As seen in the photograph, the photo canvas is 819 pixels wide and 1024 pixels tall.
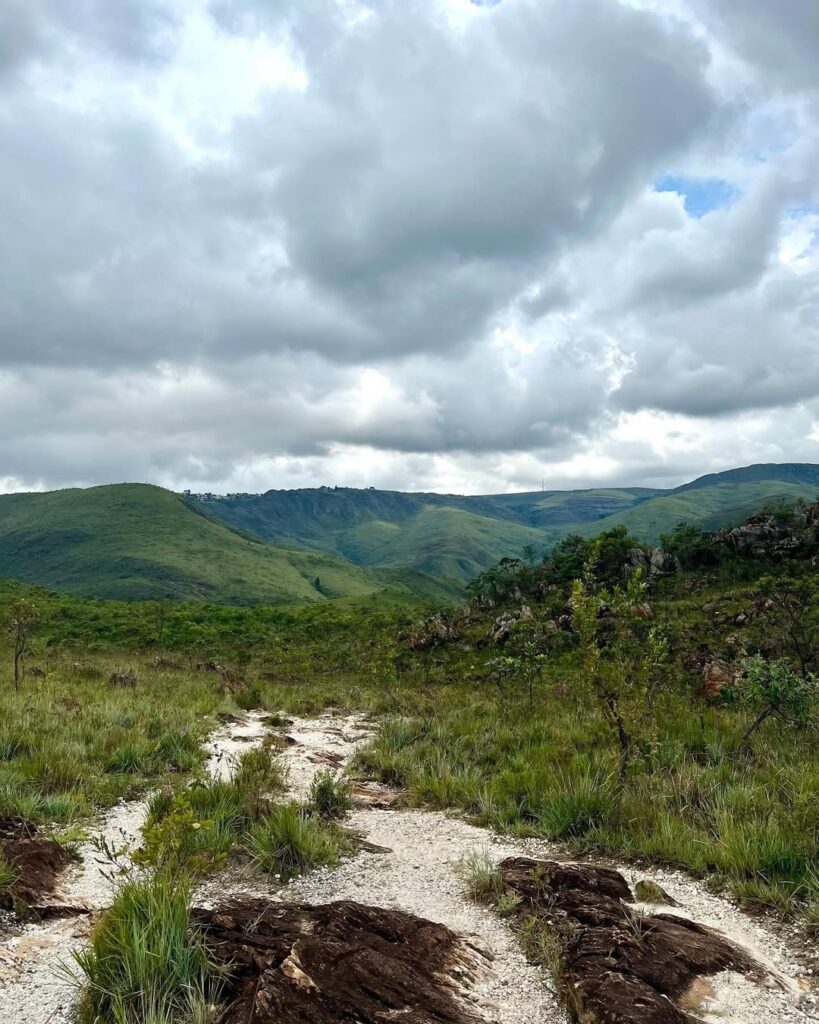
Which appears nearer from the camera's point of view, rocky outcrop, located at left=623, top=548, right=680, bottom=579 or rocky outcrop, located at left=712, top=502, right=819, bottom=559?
rocky outcrop, located at left=712, top=502, right=819, bottom=559

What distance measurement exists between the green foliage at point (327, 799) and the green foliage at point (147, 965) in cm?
436

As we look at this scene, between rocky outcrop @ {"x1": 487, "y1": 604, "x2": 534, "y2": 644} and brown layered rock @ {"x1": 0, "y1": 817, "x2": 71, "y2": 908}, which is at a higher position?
brown layered rock @ {"x1": 0, "y1": 817, "x2": 71, "y2": 908}

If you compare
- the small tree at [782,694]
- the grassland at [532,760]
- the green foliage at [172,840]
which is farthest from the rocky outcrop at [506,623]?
the green foliage at [172,840]

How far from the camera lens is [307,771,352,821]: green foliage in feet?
29.5

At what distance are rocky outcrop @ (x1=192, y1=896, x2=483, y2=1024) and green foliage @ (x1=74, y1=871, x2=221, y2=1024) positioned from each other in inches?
8.7

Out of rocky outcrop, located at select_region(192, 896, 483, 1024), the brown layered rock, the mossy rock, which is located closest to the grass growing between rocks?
the mossy rock

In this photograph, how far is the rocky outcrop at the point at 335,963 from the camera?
13.0ft

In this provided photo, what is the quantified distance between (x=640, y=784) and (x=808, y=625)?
1975 centimetres

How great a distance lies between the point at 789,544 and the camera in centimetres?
3622

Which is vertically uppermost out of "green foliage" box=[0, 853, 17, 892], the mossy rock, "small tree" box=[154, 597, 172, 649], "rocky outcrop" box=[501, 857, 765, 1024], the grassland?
"green foliage" box=[0, 853, 17, 892]

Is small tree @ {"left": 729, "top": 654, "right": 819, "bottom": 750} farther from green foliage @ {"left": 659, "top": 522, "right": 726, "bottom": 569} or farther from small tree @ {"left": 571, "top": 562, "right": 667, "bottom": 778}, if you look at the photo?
green foliage @ {"left": 659, "top": 522, "right": 726, "bottom": 569}

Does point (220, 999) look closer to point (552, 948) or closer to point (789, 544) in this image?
point (552, 948)

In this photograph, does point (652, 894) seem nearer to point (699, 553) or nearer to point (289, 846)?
point (289, 846)

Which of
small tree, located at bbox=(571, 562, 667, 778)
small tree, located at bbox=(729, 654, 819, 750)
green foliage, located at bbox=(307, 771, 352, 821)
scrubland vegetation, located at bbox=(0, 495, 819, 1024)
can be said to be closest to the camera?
scrubland vegetation, located at bbox=(0, 495, 819, 1024)
